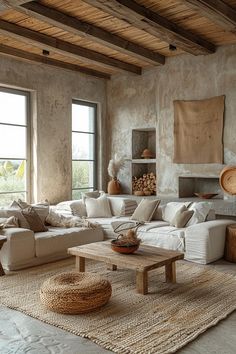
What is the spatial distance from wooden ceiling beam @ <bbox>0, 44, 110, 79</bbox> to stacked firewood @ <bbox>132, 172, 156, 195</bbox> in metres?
2.21

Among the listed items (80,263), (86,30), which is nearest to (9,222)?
(80,263)

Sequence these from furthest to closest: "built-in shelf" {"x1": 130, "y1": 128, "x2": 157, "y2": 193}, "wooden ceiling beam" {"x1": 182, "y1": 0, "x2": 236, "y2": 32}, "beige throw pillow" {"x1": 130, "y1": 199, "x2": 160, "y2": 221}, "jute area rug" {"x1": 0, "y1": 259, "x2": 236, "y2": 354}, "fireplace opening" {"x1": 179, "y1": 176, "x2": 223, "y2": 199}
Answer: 1. "built-in shelf" {"x1": 130, "y1": 128, "x2": 157, "y2": 193}
2. "fireplace opening" {"x1": 179, "y1": 176, "x2": 223, "y2": 199}
3. "beige throw pillow" {"x1": 130, "y1": 199, "x2": 160, "y2": 221}
4. "wooden ceiling beam" {"x1": 182, "y1": 0, "x2": 236, "y2": 32}
5. "jute area rug" {"x1": 0, "y1": 259, "x2": 236, "y2": 354}

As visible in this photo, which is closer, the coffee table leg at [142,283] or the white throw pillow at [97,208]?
the coffee table leg at [142,283]

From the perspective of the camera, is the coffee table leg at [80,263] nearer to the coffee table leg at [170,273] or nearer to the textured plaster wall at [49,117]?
the coffee table leg at [170,273]

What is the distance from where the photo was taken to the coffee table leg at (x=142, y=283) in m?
3.87

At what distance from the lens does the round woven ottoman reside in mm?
3332

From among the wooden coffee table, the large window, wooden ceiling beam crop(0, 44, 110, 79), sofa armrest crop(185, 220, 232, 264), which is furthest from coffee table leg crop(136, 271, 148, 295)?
wooden ceiling beam crop(0, 44, 110, 79)

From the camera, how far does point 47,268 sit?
486 cm

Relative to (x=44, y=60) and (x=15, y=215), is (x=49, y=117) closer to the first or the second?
(x=44, y=60)

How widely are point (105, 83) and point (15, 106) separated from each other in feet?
7.35

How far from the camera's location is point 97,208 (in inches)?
259

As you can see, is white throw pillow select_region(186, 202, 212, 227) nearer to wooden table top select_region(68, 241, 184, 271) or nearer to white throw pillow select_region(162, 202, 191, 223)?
white throw pillow select_region(162, 202, 191, 223)

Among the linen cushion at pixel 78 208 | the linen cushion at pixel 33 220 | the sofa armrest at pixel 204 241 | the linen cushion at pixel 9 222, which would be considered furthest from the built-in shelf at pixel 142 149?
the linen cushion at pixel 9 222

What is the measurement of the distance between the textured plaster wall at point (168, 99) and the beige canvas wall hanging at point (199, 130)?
0.32 ft
